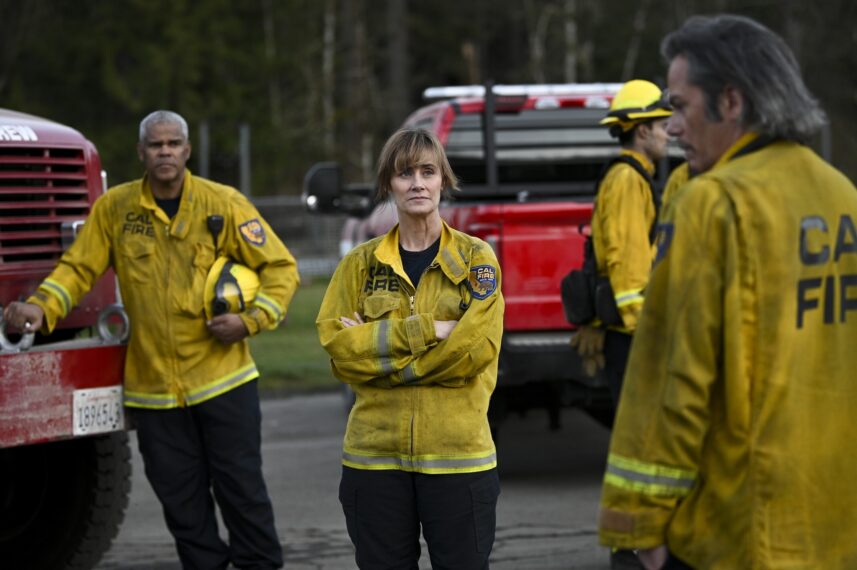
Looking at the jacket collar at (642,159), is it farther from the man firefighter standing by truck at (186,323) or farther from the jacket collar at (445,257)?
the jacket collar at (445,257)

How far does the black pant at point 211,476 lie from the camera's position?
5.68m

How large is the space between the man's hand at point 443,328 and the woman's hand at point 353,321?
0.24 m

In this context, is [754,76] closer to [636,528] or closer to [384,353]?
[636,528]

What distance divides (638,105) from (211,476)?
2.35 metres

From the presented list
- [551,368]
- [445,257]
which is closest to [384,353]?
[445,257]

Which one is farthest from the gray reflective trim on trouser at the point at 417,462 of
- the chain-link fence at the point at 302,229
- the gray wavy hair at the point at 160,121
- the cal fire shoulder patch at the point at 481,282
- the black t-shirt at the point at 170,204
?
the chain-link fence at the point at 302,229

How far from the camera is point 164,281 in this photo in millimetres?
5633

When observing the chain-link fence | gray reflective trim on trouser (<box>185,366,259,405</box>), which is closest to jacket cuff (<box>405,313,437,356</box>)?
gray reflective trim on trouser (<box>185,366,259,405</box>)

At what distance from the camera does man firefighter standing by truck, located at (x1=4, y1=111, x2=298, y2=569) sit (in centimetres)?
563

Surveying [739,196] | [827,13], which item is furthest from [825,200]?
[827,13]

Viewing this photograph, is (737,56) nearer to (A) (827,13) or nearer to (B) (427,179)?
(B) (427,179)

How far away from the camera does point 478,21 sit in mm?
44906

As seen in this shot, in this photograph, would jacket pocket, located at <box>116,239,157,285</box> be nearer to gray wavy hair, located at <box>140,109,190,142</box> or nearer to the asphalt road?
gray wavy hair, located at <box>140,109,190,142</box>

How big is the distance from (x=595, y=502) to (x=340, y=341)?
150 inches
